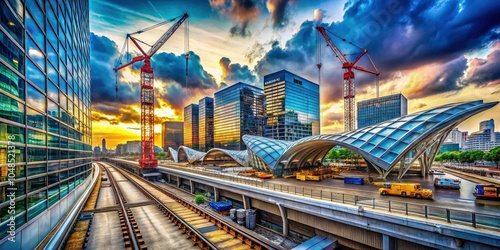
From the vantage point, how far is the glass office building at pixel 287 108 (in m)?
143

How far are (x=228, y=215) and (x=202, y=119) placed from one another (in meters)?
172

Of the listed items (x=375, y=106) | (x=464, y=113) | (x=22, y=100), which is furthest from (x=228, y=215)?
(x=375, y=106)

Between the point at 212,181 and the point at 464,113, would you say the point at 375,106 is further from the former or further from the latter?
the point at 212,181

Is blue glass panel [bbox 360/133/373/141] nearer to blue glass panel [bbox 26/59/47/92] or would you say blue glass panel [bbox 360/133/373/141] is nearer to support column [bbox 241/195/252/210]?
support column [bbox 241/195/252/210]

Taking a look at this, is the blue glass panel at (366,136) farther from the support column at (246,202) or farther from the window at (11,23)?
A: the window at (11,23)

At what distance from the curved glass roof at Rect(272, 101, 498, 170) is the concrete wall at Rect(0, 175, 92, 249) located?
33338mm

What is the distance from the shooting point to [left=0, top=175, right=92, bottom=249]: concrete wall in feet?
38.9

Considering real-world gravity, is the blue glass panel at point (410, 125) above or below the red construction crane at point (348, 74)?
below

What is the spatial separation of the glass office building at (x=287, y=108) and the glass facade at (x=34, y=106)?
415ft

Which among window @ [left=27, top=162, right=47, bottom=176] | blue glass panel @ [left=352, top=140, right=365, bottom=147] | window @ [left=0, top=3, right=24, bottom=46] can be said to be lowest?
window @ [left=27, top=162, right=47, bottom=176]

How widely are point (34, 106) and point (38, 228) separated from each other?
29.4 feet

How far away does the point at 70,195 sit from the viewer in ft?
78.2

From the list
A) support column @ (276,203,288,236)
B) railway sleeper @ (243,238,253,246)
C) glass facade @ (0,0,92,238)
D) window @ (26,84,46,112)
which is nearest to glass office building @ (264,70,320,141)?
support column @ (276,203,288,236)

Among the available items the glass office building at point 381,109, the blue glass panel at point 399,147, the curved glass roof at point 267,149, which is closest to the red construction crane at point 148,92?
the curved glass roof at point 267,149
